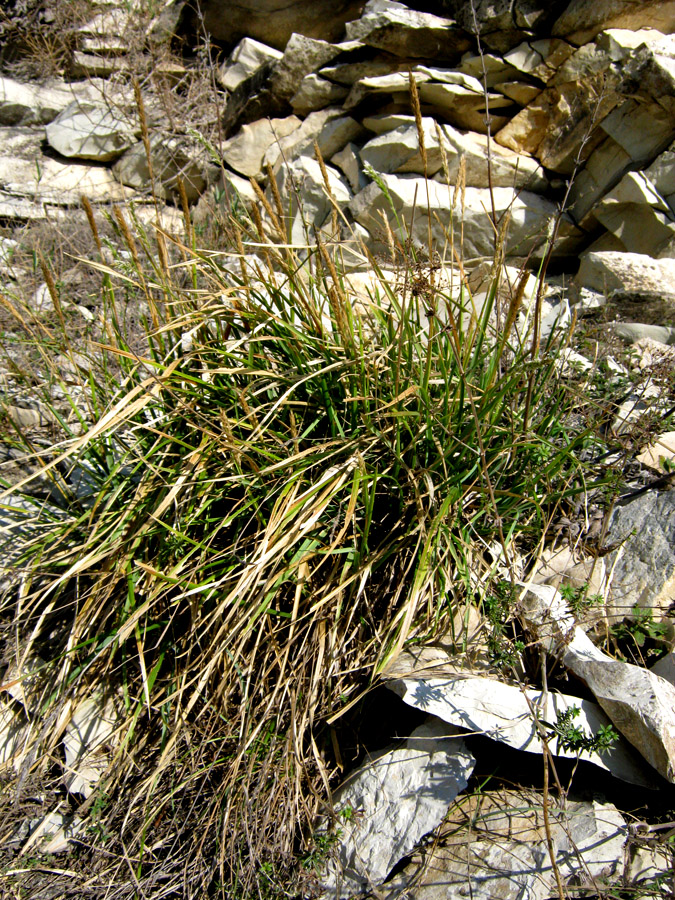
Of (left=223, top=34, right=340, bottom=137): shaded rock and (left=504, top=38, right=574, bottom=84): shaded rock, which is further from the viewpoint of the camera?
(left=223, top=34, right=340, bottom=137): shaded rock

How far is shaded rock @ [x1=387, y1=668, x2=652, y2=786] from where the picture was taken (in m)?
1.77

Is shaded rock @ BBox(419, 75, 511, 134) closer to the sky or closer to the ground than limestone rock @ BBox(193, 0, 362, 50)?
closer to the ground

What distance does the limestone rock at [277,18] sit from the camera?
550cm

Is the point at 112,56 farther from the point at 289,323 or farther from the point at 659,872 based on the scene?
the point at 659,872

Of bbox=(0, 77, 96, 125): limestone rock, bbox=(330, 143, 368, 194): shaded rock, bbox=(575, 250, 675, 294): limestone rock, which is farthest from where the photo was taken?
bbox=(0, 77, 96, 125): limestone rock

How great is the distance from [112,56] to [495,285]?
19.7 ft

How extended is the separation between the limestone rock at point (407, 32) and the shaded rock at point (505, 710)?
4.96 m

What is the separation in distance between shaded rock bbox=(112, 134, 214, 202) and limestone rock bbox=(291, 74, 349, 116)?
967 mm

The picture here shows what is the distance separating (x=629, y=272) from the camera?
143 inches

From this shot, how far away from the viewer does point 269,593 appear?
6.52 ft

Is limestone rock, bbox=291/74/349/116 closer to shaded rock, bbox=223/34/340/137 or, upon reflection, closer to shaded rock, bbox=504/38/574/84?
shaded rock, bbox=223/34/340/137

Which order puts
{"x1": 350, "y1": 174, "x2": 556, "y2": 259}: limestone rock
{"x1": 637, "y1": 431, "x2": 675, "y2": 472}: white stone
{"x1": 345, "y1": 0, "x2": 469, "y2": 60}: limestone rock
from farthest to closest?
1. {"x1": 345, "y1": 0, "x2": 469, "y2": 60}: limestone rock
2. {"x1": 350, "y1": 174, "x2": 556, "y2": 259}: limestone rock
3. {"x1": 637, "y1": 431, "x2": 675, "y2": 472}: white stone

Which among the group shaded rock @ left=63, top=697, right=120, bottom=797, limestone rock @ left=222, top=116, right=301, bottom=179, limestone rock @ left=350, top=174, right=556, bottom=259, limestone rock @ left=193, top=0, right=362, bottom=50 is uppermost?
limestone rock @ left=193, top=0, right=362, bottom=50

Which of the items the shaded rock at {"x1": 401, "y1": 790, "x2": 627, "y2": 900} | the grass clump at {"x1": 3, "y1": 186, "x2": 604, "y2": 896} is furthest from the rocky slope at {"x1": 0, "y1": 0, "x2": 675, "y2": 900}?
the grass clump at {"x1": 3, "y1": 186, "x2": 604, "y2": 896}
